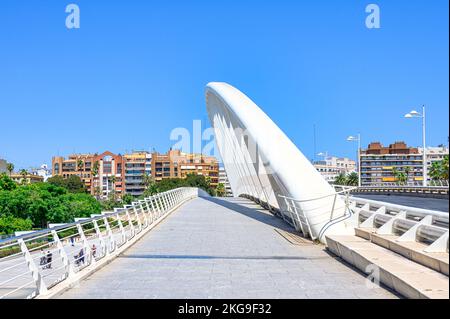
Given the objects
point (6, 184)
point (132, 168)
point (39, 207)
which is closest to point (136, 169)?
point (132, 168)

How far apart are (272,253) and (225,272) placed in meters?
2.68

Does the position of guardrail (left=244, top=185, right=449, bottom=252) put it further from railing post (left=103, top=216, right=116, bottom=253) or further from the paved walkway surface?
railing post (left=103, top=216, right=116, bottom=253)

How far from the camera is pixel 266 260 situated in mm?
10336

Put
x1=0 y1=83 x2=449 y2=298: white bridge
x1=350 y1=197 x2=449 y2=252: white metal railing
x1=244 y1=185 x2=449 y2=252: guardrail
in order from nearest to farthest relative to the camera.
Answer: x1=0 y1=83 x2=449 y2=298: white bridge, x1=350 y1=197 x2=449 y2=252: white metal railing, x1=244 y1=185 x2=449 y2=252: guardrail

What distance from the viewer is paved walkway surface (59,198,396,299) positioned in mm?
7164

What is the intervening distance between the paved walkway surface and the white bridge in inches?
0.6

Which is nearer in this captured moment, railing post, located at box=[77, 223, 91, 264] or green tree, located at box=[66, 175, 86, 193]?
railing post, located at box=[77, 223, 91, 264]

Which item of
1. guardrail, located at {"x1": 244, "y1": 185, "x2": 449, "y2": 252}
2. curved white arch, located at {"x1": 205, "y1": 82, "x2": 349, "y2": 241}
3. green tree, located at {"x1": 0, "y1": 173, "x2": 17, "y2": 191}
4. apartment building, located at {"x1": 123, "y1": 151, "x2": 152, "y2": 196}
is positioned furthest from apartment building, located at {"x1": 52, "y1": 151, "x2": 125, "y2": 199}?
guardrail, located at {"x1": 244, "y1": 185, "x2": 449, "y2": 252}

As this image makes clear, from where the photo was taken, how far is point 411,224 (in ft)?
33.2

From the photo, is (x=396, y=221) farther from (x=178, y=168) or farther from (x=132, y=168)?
(x=132, y=168)

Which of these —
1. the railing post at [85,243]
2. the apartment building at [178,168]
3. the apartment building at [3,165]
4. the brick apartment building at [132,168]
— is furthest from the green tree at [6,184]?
the railing post at [85,243]

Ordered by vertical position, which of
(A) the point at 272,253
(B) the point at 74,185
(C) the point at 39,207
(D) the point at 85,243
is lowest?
(C) the point at 39,207

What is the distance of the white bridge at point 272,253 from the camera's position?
7.14m

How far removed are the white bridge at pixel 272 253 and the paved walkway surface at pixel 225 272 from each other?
2 centimetres
